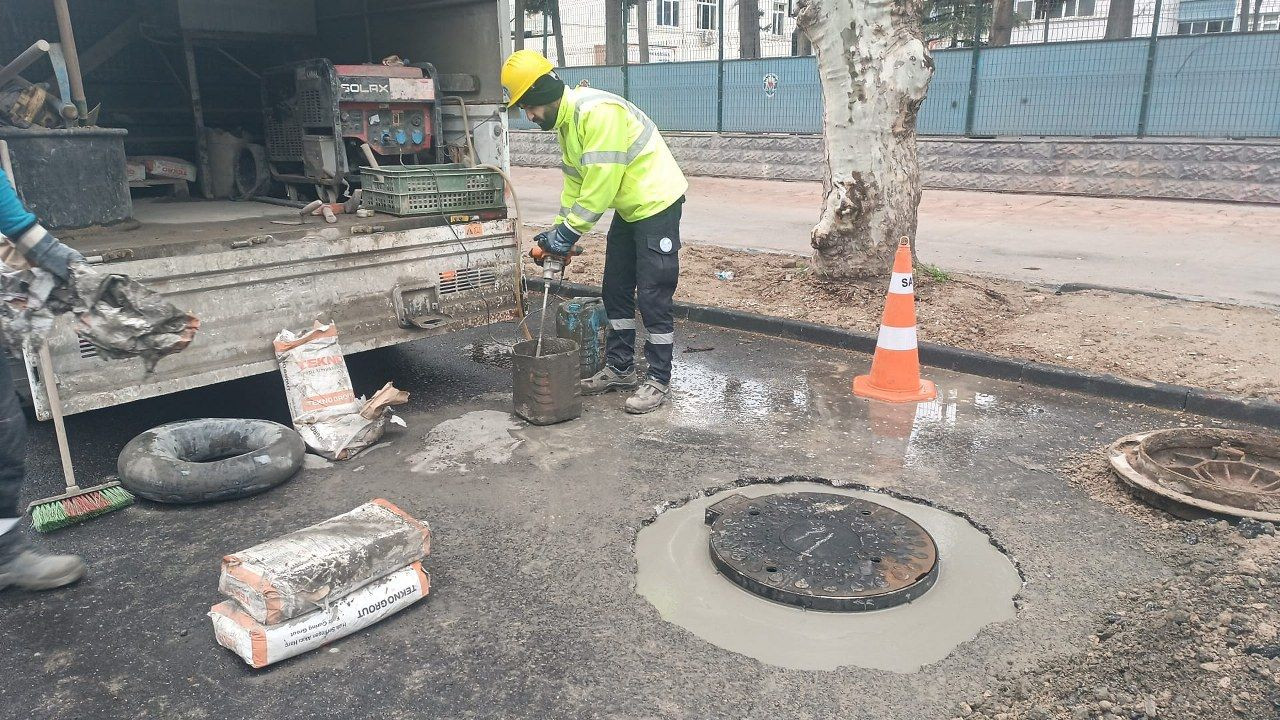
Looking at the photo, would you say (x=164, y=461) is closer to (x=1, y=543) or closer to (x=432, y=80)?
(x=1, y=543)

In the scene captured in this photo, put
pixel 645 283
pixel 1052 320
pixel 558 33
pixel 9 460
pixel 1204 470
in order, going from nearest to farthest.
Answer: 1. pixel 9 460
2. pixel 1204 470
3. pixel 645 283
4. pixel 1052 320
5. pixel 558 33

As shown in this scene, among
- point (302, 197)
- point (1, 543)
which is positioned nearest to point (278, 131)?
point (302, 197)

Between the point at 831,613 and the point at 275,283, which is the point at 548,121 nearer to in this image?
the point at 275,283

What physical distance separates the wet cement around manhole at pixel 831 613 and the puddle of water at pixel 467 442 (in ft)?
3.54

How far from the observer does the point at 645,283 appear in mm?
4707

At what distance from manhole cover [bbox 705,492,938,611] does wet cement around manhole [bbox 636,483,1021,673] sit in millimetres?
49

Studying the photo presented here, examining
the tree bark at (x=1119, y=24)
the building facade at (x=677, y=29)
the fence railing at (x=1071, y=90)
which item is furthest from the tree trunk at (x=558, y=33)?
the tree bark at (x=1119, y=24)

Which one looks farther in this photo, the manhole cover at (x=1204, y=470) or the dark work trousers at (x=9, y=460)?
the manhole cover at (x=1204, y=470)

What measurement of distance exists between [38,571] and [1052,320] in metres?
5.66

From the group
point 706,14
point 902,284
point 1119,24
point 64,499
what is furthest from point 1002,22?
point 64,499

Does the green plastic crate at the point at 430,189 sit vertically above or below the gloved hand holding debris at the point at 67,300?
above

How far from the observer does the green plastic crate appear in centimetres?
466

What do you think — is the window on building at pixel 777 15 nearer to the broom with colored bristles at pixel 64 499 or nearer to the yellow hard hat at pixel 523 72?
the yellow hard hat at pixel 523 72

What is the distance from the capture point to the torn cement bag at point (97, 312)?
2.84 m
